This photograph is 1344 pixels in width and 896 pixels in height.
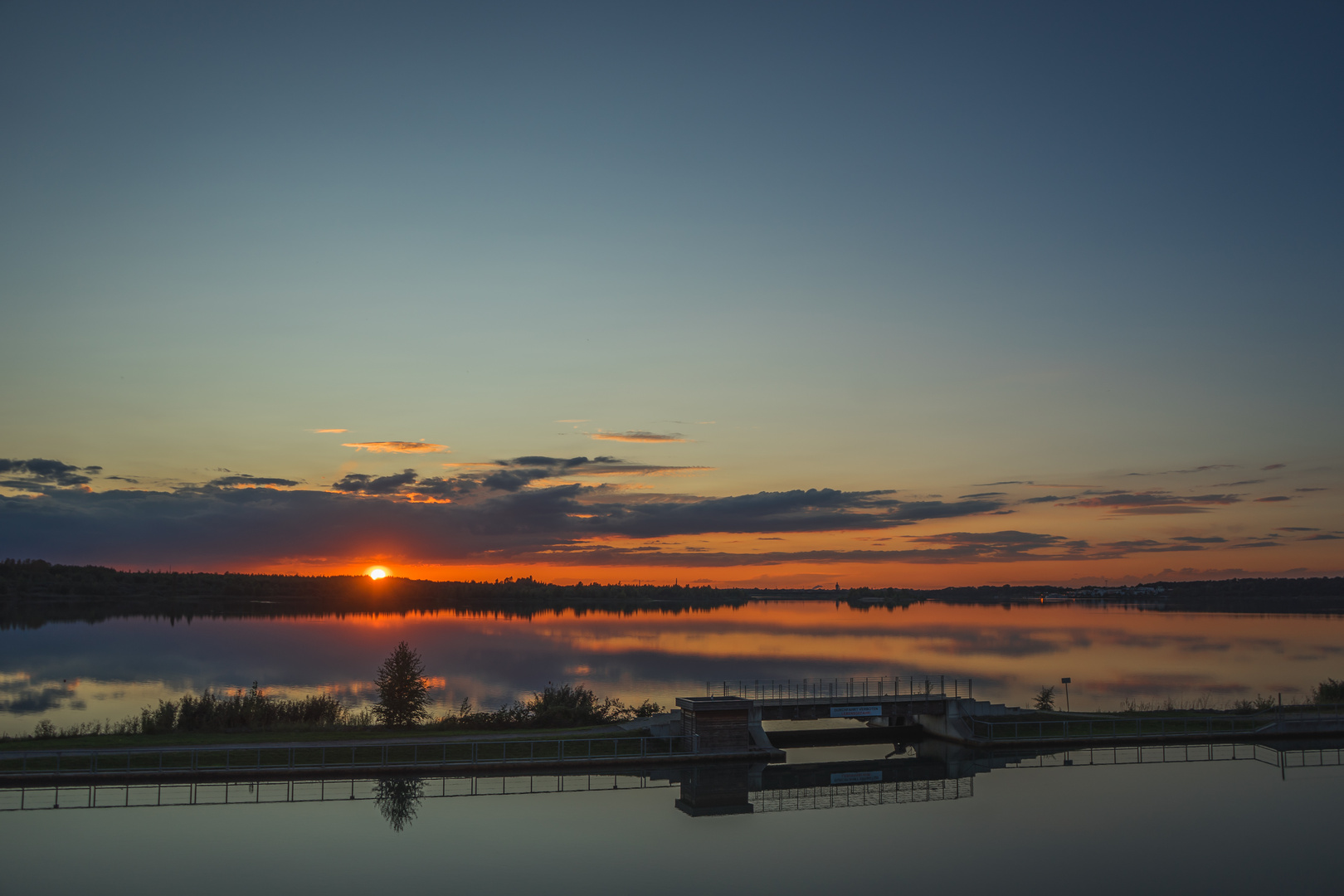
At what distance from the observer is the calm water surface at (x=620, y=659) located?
59000mm

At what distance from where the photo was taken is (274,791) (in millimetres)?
28656

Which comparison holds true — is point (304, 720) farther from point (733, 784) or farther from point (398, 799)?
point (733, 784)

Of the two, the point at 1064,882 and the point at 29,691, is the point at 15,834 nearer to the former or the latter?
the point at 1064,882

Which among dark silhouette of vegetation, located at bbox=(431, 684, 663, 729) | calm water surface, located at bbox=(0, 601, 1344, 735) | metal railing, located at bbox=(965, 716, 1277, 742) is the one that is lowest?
calm water surface, located at bbox=(0, 601, 1344, 735)

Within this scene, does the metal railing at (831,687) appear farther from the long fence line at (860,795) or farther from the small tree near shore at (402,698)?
the long fence line at (860,795)

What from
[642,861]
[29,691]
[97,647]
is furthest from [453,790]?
[97,647]

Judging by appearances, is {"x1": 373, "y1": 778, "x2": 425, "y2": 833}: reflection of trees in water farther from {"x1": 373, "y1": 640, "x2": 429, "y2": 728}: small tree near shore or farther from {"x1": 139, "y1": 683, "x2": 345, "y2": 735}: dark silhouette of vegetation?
{"x1": 139, "y1": 683, "x2": 345, "y2": 735}: dark silhouette of vegetation

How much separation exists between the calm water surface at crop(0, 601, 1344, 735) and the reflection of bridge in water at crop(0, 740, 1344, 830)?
54.0ft

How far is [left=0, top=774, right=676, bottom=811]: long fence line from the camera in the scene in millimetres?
26781

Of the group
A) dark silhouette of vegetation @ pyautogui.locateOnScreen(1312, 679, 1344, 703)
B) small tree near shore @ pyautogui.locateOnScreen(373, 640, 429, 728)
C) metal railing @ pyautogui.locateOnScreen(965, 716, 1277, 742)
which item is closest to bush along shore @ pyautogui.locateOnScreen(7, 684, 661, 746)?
small tree near shore @ pyautogui.locateOnScreen(373, 640, 429, 728)

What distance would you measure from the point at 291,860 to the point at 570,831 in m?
6.95

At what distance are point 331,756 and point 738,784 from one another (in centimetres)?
1316

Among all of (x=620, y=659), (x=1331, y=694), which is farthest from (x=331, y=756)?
(x=620, y=659)

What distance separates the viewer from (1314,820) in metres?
27.8
